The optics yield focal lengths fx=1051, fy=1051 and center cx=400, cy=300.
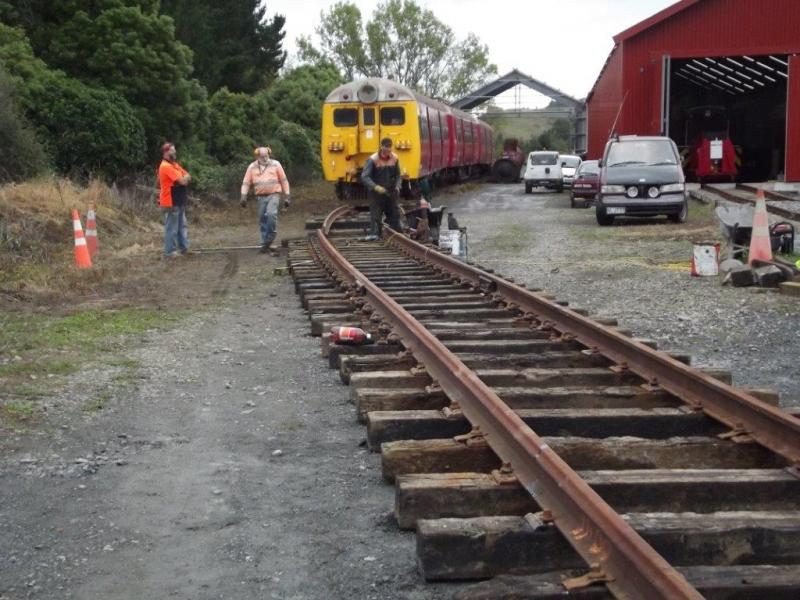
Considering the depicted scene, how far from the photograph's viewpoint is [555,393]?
546cm

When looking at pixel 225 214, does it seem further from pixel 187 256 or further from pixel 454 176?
pixel 454 176

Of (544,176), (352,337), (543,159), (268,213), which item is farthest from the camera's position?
(543,159)

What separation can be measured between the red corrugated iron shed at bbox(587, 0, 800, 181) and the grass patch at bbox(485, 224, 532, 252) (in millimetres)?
10671

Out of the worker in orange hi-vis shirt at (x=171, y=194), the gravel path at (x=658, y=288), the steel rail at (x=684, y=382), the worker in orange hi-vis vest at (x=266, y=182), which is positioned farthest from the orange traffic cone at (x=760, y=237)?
the worker in orange hi-vis shirt at (x=171, y=194)

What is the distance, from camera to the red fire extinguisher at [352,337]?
285 inches

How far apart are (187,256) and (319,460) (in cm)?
1140

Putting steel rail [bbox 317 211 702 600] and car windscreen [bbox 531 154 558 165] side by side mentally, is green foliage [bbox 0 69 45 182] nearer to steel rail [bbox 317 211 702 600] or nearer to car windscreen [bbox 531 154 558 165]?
steel rail [bbox 317 211 702 600]

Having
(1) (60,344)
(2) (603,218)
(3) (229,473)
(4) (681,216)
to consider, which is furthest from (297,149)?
(3) (229,473)

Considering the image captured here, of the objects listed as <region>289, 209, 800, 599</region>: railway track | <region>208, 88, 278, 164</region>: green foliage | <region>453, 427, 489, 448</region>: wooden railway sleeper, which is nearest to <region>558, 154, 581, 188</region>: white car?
<region>208, 88, 278, 164</region>: green foliage

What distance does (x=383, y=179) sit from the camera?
15656mm

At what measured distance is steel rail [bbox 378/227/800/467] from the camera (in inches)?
176

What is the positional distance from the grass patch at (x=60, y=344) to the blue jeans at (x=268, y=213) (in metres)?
5.32

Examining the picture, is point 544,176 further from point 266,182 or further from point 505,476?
point 505,476

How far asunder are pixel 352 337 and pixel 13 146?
631 inches
